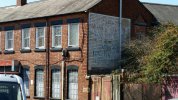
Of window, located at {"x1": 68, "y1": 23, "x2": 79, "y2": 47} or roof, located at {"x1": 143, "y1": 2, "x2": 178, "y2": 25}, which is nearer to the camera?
window, located at {"x1": 68, "y1": 23, "x2": 79, "y2": 47}

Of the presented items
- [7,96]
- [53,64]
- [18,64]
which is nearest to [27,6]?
[18,64]

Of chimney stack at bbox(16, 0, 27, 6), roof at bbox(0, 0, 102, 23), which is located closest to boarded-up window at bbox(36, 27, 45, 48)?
roof at bbox(0, 0, 102, 23)

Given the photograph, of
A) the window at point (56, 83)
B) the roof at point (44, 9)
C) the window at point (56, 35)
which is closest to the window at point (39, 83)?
the window at point (56, 83)

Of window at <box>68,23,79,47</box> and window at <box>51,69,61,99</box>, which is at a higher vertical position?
window at <box>68,23,79,47</box>

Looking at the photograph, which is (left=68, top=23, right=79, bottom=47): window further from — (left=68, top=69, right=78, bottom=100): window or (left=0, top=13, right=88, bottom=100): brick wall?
(left=68, top=69, right=78, bottom=100): window

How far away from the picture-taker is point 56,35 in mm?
31469

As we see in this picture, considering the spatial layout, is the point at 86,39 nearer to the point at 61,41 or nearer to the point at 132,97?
the point at 61,41

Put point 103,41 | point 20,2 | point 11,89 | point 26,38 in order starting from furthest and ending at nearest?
point 20,2
point 26,38
point 103,41
point 11,89

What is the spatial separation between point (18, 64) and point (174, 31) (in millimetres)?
13675

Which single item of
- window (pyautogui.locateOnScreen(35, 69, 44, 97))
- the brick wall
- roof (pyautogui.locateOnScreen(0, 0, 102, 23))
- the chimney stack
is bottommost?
window (pyautogui.locateOnScreen(35, 69, 44, 97))

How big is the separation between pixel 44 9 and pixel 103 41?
6.05 metres

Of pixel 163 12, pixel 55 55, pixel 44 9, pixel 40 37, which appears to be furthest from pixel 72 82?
pixel 163 12

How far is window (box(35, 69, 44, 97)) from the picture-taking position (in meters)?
32.5

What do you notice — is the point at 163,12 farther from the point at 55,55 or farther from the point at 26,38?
the point at 26,38
